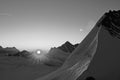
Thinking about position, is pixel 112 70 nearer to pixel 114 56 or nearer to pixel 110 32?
pixel 114 56

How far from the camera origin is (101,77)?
10.3m

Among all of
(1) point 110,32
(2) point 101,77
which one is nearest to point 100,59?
(2) point 101,77

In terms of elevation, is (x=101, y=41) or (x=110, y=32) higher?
(x=110, y=32)

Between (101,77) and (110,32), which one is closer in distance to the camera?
(101,77)

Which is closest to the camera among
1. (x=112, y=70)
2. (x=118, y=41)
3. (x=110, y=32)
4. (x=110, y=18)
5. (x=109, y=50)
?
(x=112, y=70)

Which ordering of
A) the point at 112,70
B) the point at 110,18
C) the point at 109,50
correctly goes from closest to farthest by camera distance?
the point at 112,70 < the point at 109,50 < the point at 110,18

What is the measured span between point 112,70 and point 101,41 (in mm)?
3772

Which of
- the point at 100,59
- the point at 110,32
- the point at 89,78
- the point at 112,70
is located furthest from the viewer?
the point at 110,32

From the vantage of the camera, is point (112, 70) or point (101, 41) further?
point (101, 41)

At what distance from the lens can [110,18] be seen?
19672 mm

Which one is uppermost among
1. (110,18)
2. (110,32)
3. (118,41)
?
(110,18)

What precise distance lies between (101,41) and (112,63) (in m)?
3.01

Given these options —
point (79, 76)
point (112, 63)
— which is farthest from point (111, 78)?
point (79, 76)

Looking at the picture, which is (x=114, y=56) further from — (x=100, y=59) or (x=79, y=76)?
(x=79, y=76)
